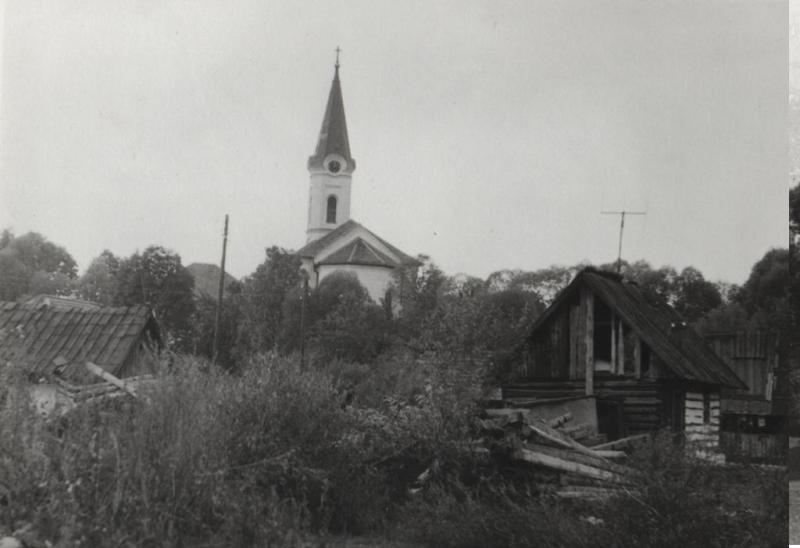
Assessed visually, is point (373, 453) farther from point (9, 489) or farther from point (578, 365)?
point (578, 365)

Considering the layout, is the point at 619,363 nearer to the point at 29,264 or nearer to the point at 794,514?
the point at 794,514

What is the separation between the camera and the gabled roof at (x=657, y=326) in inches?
696

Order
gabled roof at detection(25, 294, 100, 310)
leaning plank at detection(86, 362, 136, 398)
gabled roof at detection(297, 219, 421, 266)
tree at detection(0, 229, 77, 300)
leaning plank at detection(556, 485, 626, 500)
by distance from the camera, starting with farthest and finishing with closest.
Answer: gabled roof at detection(297, 219, 421, 266)
gabled roof at detection(25, 294, 100, 310)
leaning plank at detection(86, 362, 136, 398)
tree at detection(0, 229, 77, 300)
leaning plank at detection(556, 485, 626, 500)

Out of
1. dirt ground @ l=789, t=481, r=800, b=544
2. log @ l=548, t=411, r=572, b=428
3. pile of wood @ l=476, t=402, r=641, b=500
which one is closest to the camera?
dirt ground @ l=789, t=481, r=800, b=544

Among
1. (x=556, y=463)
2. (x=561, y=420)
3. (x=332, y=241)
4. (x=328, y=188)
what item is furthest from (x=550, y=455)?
(x=328, y=188)

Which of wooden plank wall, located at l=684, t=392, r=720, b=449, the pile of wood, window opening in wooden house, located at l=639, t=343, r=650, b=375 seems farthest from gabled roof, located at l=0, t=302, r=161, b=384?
wooden plank wall, located at l=684, t=392, r=720, b=449

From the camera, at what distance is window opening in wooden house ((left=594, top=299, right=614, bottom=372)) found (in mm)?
18734

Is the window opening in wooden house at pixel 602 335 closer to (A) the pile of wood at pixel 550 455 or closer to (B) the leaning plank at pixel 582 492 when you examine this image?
(A) the pile of wood at pixel 550 455

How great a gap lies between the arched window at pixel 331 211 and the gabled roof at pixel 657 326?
43.7 meters

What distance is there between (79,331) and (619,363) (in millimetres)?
10829

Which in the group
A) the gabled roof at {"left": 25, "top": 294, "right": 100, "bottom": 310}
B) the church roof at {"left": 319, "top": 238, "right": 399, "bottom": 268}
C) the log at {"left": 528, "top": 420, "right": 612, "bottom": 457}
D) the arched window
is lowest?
the log at {"left": 528, "top": 420, "right": 612, "bottom": 457}

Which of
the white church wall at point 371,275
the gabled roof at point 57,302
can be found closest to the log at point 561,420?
the gabled roof at point 57,302

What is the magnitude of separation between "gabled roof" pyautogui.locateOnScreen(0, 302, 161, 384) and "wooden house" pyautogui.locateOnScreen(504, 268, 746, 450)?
8.55 metres

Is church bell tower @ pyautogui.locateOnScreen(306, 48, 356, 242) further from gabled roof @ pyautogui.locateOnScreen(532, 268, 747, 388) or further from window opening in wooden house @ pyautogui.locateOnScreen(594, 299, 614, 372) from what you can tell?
window opening in wooden house @ pyautogui.locateOnScreen(594, 299, 614, 372)
